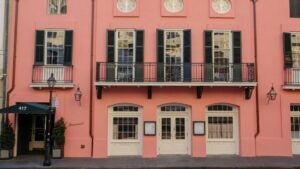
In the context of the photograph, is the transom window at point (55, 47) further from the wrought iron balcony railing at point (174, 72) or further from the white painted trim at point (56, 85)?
the wrought iron balcony railing at point (174, 72)

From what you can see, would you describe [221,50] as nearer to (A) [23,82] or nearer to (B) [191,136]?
(B) [191,136]

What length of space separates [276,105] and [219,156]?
3722mm

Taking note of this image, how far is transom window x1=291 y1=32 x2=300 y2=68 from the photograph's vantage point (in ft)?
61.0

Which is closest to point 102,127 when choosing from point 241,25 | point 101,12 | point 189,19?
point 101,12

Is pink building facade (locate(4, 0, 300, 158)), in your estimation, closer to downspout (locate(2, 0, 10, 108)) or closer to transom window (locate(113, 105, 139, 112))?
transom window (locate(113, 105, 139, 112))

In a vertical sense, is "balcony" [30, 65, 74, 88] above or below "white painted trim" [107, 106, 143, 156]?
above

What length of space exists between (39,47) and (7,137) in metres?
4.41

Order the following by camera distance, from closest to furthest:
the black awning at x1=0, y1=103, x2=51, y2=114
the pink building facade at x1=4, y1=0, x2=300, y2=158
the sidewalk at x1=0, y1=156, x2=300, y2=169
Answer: the sidewalk at x1=0, y1=156, x2=300, y2=169 < the black awning at x1=0, y1=103, x2=51, y2=114 < the pink building facade at x1=4, y1=0, x2=300, y2=158

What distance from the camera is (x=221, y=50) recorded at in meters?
18.5

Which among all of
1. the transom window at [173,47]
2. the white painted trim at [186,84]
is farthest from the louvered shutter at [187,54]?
the white painted trim at [186,84]

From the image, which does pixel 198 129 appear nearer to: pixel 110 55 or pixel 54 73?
pixel 110 55

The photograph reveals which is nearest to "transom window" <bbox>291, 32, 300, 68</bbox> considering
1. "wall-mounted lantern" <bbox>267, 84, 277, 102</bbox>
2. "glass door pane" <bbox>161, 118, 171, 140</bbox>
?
"wall-mounted lantern" <bbox>267, 84, 277, 102</bbox>

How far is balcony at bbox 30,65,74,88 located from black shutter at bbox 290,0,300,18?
36.7 feet

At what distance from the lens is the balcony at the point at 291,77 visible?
18250 millimetres
